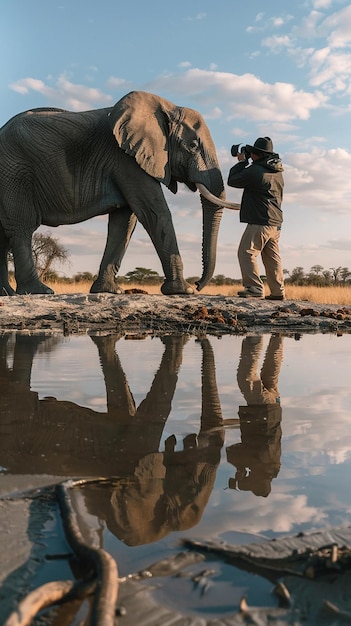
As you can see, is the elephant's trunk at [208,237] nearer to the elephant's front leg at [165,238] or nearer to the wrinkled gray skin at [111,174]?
the wrinkled gray skin at [111,174]

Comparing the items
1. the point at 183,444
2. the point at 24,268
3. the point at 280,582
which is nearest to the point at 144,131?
the point at 24,268

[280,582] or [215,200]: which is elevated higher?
[215,200]

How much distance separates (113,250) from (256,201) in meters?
2.95

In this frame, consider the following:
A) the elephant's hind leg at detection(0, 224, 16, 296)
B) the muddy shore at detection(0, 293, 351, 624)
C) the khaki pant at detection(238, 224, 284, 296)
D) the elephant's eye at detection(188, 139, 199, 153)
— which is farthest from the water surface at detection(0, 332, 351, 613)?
the elephant's hind leg at detection(0, 224, 16, 296)

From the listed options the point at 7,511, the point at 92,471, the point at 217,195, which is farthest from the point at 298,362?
the point at 217,195

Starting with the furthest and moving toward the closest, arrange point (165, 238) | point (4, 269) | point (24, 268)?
point (4, 269) → point (24, 268) → point (165, 238)

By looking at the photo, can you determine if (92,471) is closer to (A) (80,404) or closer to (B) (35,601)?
(B) (35,601)

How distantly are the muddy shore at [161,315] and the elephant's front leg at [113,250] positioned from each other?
3.53 ft

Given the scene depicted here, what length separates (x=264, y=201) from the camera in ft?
35.8

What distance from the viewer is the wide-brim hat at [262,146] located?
10.9m

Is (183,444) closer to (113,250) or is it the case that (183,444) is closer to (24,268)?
(113,250)

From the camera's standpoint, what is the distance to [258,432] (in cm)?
296

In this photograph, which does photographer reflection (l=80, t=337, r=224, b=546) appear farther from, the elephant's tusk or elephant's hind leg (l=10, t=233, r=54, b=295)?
elephant's hind leg (l=10, t=233, r=54, b=295)

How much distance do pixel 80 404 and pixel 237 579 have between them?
2.17m
